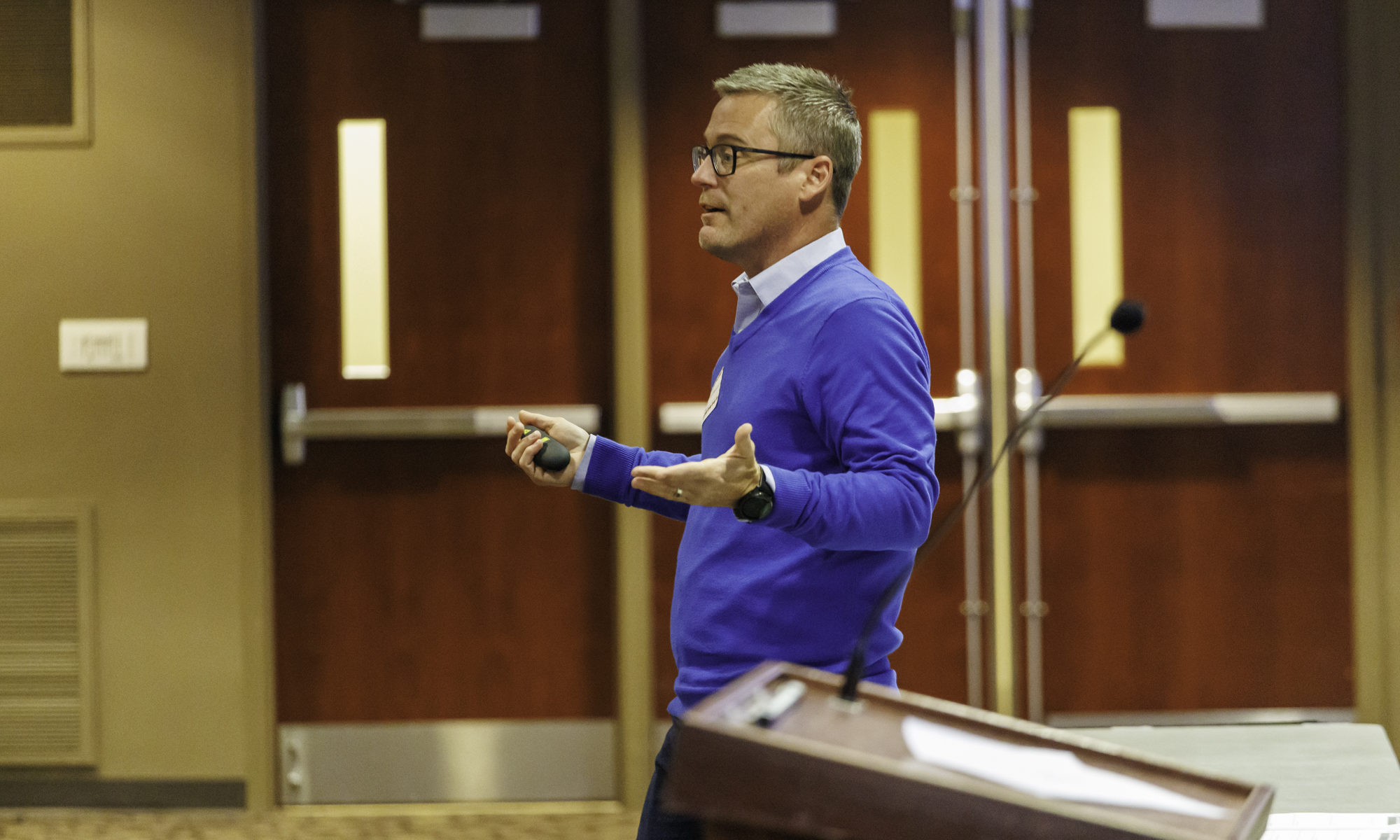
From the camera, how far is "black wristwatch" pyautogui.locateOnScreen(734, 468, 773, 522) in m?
1.11

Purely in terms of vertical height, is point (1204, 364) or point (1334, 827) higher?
point (1204, 364)

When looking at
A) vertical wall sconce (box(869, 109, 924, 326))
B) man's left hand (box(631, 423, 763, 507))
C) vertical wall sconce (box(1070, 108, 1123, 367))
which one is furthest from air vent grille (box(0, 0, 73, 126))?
man's left hand (box(631, 423, 763, 507))

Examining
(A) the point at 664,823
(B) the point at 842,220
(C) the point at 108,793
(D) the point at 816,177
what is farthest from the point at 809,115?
(C) the point at 108,793

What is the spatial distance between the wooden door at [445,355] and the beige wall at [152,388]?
124 mm

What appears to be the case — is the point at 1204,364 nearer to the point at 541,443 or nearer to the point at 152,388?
the point at 541,443

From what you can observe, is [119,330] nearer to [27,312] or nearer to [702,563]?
[27,312]

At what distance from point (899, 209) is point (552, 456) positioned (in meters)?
2.01

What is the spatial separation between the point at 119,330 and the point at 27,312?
0.25 meters

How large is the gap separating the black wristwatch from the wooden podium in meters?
0.29

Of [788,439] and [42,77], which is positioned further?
[42,77]

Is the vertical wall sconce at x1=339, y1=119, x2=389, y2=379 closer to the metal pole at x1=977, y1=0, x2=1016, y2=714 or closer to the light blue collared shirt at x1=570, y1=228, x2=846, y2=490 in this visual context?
the metal pole at x1=977, y1=0, x2=1016, y2=714

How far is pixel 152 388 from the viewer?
3.16 metres

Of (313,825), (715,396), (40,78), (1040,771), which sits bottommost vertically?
(313,825)

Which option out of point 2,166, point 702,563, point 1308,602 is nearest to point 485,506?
point 2,166
